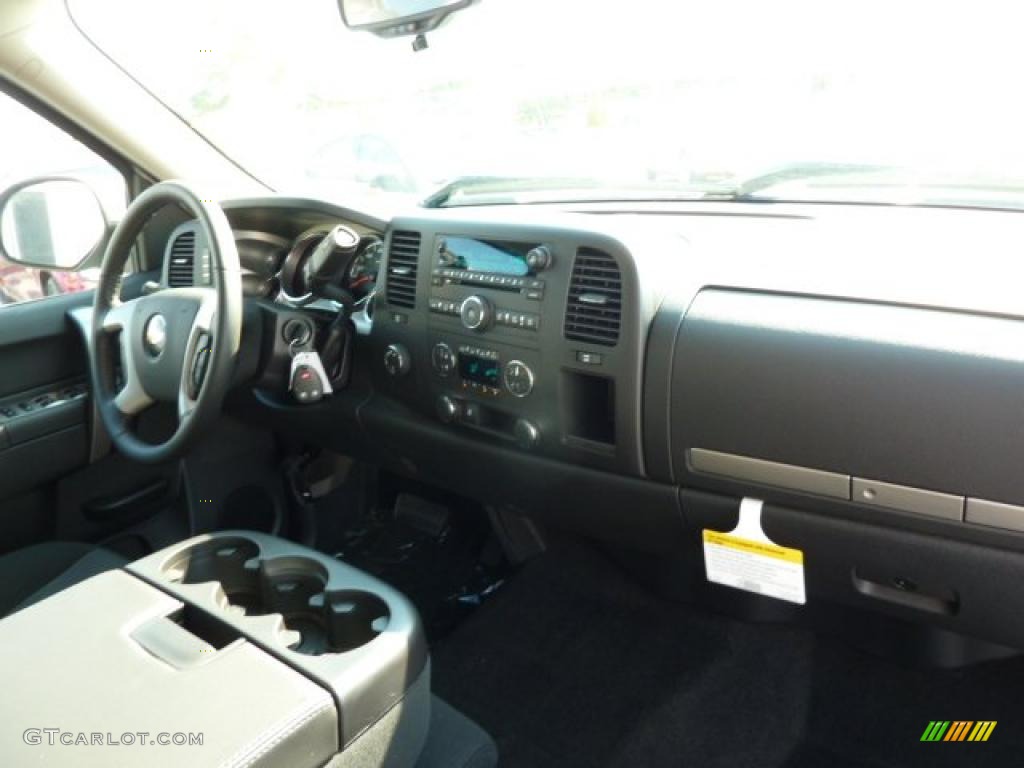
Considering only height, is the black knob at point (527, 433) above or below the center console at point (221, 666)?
above

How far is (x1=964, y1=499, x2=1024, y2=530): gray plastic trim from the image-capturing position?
4.43 ft

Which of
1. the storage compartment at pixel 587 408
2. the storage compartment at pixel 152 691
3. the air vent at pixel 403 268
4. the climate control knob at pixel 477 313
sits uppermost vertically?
the air vent at pixel 403 268

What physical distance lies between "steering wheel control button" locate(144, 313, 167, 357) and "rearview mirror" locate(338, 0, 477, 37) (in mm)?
880

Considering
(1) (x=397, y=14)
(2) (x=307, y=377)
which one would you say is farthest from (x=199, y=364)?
(1) (x=397, y=14)

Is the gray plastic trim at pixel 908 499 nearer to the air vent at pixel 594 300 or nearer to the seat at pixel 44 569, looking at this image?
the air vent at pixel 594 300

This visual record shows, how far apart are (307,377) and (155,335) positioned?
35 centimetres

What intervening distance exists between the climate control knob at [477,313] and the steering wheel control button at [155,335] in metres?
0.68

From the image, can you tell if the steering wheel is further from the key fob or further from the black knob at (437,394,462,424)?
the black knob at (437,394,462,424)

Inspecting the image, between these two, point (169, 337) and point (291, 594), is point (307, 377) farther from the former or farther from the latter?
point (291, 594)

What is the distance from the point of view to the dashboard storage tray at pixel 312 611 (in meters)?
1.32

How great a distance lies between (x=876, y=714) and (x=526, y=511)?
93 centimetres

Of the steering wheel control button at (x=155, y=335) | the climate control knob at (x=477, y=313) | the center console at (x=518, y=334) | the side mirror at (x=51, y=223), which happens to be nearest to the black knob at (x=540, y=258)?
the center console at (x=518, y=334)

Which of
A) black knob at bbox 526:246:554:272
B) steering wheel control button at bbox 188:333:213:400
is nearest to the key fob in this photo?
steering wheel control button at bbox 188:333:213:400

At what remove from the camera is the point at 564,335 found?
5.79 ft
